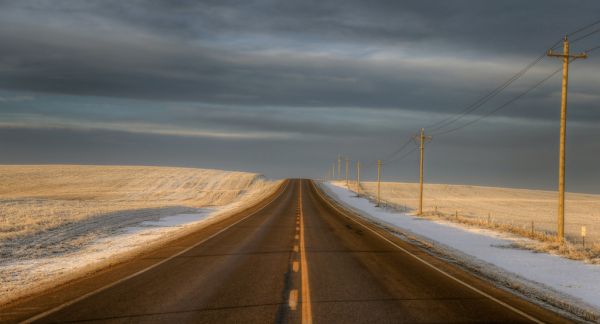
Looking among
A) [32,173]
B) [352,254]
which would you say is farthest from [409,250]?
[32,173]

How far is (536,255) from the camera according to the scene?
17.1 m

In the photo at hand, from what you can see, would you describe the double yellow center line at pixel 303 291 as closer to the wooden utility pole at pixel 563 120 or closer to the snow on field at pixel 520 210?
the wooden utility pole at pixel 563 120

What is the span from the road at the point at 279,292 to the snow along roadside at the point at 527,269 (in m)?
0.76

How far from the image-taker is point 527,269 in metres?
14.2

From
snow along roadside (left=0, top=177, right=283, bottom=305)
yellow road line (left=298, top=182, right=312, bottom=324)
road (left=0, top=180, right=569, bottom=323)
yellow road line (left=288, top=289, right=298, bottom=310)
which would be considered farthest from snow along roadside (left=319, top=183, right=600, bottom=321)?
snow along roadside (left=0, top=177, right=283, bottom=305)

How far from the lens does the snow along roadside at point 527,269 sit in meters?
10.2

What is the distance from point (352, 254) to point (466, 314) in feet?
24.9

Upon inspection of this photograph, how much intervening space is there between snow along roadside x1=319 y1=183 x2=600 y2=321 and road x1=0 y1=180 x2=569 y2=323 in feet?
2.50

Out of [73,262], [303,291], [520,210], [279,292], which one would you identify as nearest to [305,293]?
[303,291]

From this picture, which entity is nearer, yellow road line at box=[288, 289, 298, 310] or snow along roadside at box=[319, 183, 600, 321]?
yellow road line at box=[288, 289, 298, 310]

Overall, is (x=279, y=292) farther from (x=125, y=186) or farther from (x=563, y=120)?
(x=125, y=186)

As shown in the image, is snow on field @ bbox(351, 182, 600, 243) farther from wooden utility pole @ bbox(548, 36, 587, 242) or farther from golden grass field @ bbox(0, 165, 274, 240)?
golden grass field @ bbox(0, 165, 274, 240)

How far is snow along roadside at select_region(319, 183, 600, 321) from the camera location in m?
10.2

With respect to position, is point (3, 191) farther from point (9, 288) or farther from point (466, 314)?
point (466, 314)
